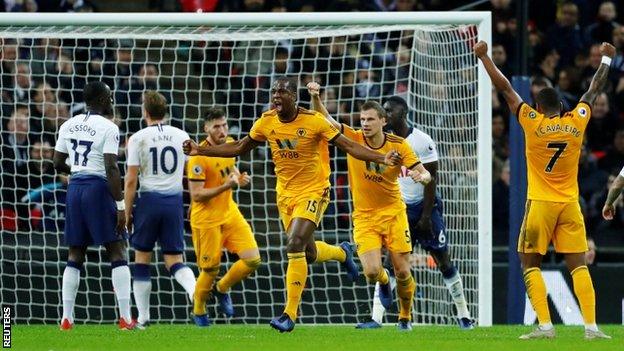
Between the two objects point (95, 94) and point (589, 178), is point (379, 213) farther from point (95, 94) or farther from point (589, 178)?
point (589, 178)

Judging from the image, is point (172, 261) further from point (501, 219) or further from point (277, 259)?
point (501, 219)

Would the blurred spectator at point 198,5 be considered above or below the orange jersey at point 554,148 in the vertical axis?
above

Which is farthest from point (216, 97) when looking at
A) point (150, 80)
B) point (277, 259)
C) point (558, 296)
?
point (558, 296)

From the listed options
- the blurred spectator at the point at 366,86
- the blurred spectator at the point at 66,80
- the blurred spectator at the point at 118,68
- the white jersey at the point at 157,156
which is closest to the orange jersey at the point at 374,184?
the white jersey at the point at 157,156

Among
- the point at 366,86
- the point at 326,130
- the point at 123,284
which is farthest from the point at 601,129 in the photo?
the point at 123,284

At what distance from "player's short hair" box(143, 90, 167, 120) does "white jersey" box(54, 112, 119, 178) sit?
85cm

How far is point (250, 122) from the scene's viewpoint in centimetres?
1731

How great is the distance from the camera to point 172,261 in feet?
45.9

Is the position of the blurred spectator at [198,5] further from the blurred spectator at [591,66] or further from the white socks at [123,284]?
the white socks at [123,284]

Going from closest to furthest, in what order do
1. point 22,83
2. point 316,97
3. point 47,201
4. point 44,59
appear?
point 316,97 → point 47,201 → point 22,83 → point 44,59

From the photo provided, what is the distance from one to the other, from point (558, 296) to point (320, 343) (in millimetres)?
5989

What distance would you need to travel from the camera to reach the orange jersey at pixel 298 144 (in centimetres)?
1215

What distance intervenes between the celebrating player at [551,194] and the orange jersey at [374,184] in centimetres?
153

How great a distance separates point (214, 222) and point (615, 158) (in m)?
6.40
